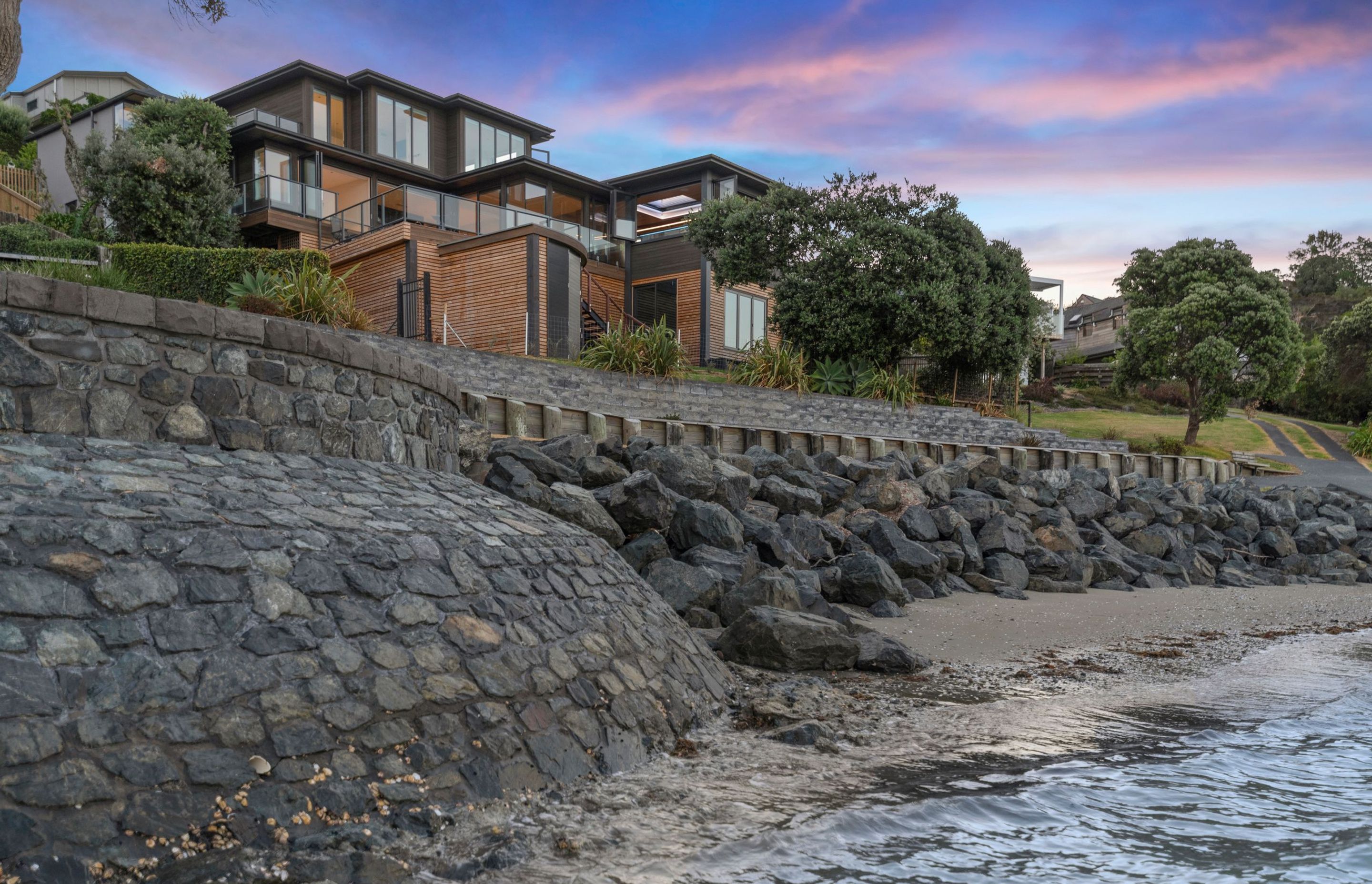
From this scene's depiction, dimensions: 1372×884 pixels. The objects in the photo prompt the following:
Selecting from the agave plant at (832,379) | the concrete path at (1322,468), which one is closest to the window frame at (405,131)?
the agave plant at (832,379)

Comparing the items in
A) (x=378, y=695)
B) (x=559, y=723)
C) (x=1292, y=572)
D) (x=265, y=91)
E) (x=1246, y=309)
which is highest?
(x=265, y=91)

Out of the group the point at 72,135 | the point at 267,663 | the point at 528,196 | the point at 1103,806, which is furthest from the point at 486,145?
the point at 1103,806

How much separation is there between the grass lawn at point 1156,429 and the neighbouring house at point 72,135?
35015 mm

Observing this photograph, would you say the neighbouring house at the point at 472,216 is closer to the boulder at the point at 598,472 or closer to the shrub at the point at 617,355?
the shrub at the point at 617,355

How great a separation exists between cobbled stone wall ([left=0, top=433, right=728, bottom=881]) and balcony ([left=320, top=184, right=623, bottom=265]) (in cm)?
2116

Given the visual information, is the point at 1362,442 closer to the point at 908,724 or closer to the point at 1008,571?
the point at 1008,571

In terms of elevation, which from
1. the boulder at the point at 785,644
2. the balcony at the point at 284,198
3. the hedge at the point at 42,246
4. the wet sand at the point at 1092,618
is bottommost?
the wet sand at the point at 1092,618

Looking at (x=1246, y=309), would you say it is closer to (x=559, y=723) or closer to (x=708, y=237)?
(x=708, y=237)

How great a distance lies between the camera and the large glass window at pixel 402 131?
36031mm

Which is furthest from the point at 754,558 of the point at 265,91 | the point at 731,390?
the point at 265,91

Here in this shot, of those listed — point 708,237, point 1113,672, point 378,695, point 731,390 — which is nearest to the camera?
point 378,695

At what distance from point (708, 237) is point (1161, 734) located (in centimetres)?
2303

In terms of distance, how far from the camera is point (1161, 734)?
6.64 meters

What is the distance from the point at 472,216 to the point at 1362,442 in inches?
1314
